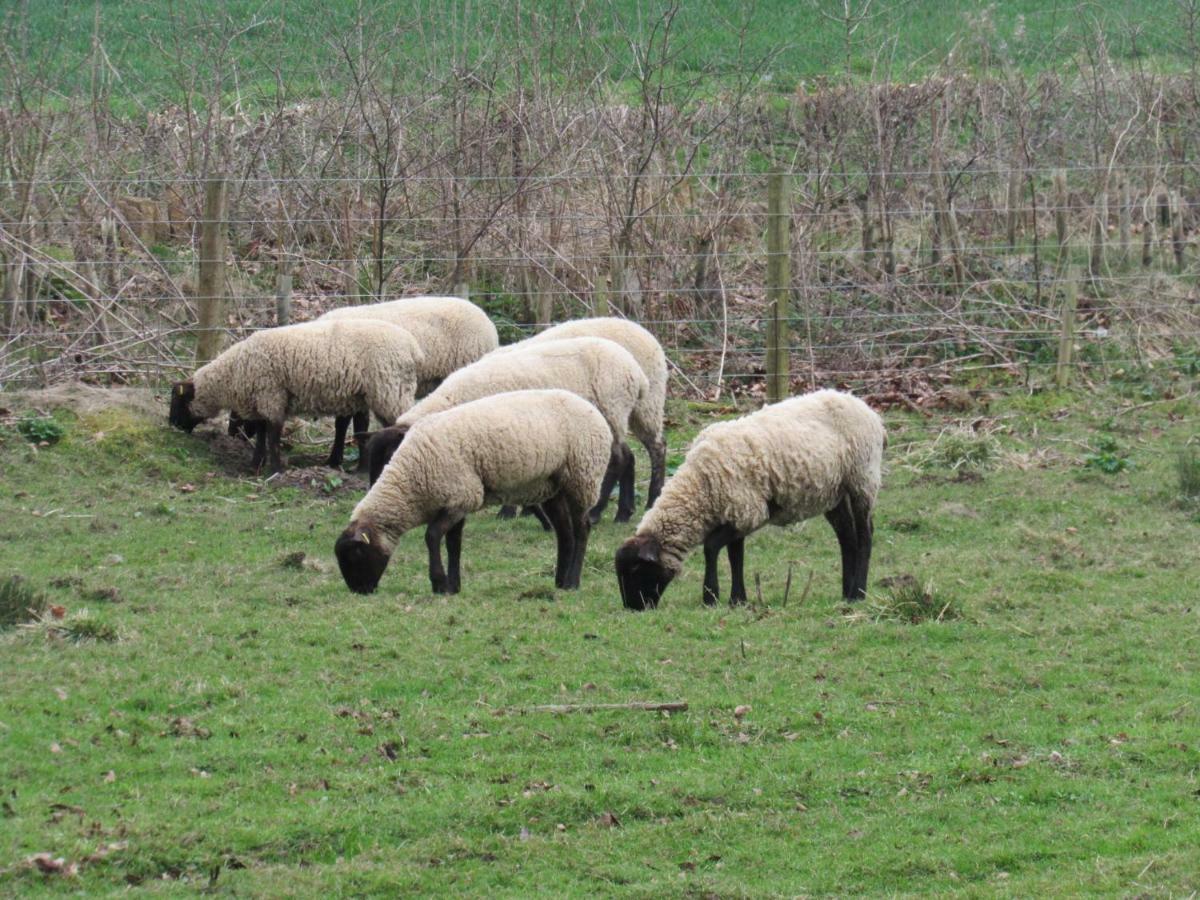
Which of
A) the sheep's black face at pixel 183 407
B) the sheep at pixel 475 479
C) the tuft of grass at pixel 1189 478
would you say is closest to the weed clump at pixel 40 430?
the sheep's black face at pixel 183 407

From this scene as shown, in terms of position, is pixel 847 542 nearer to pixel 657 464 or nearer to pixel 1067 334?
pixel 657 464

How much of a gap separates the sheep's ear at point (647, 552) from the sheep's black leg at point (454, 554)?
4.19 feet

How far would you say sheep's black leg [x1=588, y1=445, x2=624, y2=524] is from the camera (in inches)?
473

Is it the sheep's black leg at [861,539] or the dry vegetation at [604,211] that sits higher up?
the dry vegetation at [604,211]

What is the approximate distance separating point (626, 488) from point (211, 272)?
4.97 meters

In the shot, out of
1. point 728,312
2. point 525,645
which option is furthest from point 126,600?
point 728,312

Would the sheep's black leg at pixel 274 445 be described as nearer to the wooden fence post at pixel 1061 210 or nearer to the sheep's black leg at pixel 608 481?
the sheep's black leg at pixel 608 481

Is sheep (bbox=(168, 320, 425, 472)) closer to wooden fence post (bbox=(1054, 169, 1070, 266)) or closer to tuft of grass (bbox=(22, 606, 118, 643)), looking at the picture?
tuft of grass (bbox=(22, 606, 118, 643))

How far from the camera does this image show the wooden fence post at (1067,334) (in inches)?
616

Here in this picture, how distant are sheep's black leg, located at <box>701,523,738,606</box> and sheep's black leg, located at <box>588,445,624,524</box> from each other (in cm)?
253

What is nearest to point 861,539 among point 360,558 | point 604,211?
point 360,558

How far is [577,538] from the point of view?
33.4 ft

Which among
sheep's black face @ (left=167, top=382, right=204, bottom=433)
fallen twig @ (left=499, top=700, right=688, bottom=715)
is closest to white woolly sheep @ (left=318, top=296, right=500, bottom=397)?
sheep's black face @ (left=167, top=382, right=204, bottom=433)

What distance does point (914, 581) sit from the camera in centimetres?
949
